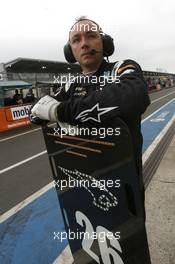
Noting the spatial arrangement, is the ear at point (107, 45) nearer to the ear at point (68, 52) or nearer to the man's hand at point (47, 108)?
the ear at point (68, 52)

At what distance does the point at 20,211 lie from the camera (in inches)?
169

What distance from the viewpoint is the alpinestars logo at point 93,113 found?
1324 millimetres

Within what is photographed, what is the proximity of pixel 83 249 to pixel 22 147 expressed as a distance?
742cm

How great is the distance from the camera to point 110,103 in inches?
51.4

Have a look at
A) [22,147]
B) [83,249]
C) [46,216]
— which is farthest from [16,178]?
[83,249]

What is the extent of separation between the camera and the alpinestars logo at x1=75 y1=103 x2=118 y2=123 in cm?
132

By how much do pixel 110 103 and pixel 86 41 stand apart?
0.47m

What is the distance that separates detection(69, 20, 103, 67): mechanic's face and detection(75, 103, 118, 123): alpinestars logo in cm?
41

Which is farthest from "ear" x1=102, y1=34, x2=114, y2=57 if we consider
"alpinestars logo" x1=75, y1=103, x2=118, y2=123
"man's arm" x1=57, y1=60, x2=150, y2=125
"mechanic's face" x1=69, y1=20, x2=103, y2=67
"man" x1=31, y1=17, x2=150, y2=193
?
"alpinestars logo" x1=75, y1=103, x2=118, y2=123

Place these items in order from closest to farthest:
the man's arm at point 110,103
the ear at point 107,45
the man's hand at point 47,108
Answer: the man's arm at point 110,103 → the man's hand at point 47,108 → the ear at point 107,45

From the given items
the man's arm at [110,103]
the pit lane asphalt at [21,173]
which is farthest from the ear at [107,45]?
the pit lane asphalt at [21,173]

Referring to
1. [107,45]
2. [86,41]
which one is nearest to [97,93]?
[86,41]

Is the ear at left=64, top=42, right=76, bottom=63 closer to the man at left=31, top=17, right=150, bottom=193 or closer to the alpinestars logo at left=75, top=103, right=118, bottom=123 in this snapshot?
the man at left=31, top=17, right=150, bottom=193

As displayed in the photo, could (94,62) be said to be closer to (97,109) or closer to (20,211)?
(97,109)
